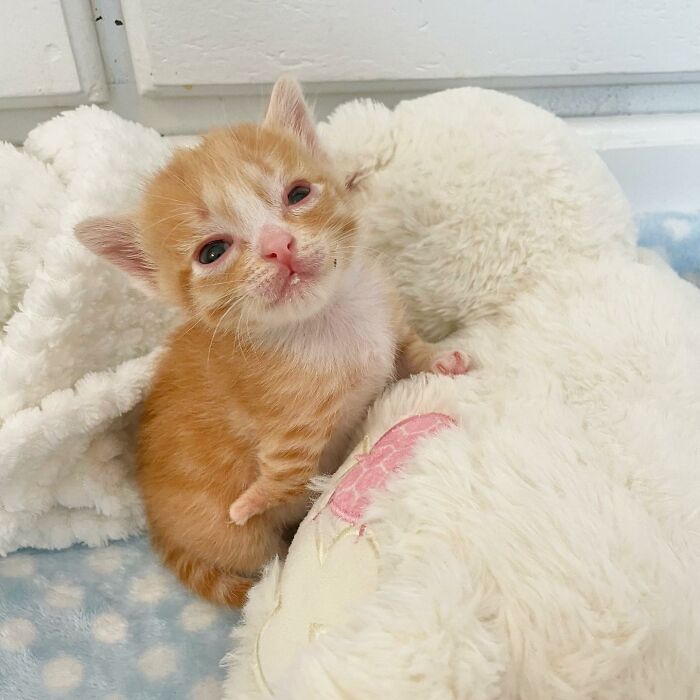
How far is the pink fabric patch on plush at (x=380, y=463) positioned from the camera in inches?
26.1

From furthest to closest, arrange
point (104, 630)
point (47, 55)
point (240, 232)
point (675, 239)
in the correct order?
point (675, 239) → point (47, 55) → point (104, 630) → point (240, 232)

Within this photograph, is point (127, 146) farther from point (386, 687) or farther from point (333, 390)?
point (386, 687)

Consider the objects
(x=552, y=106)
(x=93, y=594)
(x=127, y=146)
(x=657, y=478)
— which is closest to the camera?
(x=657, y=478)

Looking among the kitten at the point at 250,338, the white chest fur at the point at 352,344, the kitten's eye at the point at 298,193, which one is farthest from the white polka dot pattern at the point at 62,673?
the kitten's eye at the point at 298,193

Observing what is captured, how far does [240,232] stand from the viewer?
0.72 m

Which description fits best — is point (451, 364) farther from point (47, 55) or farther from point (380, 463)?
point (47, 55)

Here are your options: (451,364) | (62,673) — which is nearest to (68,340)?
(62,673)

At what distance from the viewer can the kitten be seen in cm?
72

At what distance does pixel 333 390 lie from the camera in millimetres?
816

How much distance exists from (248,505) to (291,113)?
489 mm

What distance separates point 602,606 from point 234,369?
0.50 metres

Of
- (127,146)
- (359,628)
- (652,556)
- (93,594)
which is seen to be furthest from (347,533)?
(127,146)

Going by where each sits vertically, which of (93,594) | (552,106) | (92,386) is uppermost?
(552,106)

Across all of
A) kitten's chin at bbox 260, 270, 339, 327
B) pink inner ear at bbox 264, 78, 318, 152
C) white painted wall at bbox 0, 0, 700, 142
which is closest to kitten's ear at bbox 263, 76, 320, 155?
pink inner ear at bbox 264, 78, 318, 152
